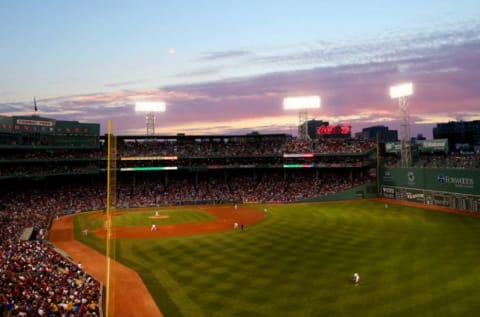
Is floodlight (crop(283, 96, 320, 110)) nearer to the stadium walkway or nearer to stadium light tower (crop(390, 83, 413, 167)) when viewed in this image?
stadium light tower (crop(390, 83, 413, 167))

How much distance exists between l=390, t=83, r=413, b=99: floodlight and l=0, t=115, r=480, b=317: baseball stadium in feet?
34.8

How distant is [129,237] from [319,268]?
21.6m

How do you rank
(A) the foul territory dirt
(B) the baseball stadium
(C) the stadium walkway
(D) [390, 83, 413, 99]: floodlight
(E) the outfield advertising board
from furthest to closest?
(D) [390, 83, 413, 99]: floodlight → (E) the outfield advertising board → (A) the foul territory dirt → (C) the stadium walkway → (B) the baseball stadium

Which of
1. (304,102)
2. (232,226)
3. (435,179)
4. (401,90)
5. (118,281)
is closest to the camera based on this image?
(118,281)

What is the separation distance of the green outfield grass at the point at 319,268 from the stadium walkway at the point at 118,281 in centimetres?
68

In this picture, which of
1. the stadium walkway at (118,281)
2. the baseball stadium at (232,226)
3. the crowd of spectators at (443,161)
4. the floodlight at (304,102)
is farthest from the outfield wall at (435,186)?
the stadium walkway at (118,281)

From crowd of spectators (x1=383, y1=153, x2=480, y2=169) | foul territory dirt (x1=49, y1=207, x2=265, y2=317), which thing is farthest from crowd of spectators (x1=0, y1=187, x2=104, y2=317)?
crowd of spectators (x1=383, y1=153, x2=480, y2=169)

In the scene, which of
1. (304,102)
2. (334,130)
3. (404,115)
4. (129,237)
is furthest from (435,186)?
(129,237)

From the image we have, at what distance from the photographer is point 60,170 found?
6091 centimetres

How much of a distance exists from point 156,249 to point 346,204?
36.6 meters

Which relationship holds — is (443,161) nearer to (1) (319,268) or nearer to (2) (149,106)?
(1) (319,268)

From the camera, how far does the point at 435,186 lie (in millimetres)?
52688

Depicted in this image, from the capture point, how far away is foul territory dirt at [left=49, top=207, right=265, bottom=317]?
2070cm

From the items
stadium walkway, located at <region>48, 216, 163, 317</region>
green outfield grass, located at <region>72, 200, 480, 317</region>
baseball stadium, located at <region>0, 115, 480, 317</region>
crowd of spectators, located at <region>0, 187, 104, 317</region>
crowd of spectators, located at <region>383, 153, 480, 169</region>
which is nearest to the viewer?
crowd of spectators, located at <region>0, 187, 104, 317</region>
